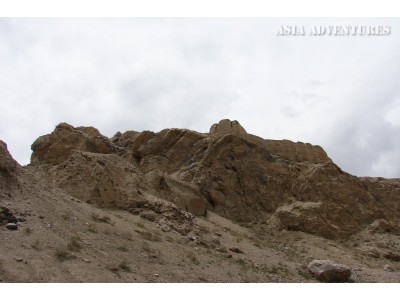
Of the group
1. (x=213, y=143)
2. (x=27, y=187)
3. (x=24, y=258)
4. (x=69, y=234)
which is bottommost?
(x=24, y=258)

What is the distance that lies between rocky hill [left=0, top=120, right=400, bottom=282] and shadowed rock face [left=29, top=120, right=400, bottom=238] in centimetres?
7

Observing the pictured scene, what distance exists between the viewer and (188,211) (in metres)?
22.3

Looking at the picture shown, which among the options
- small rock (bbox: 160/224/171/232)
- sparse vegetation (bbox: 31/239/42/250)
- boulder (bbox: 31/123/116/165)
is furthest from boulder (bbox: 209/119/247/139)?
sparse vegetation (bbox: 31/239/42/250)

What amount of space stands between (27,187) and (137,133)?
53.3 feet

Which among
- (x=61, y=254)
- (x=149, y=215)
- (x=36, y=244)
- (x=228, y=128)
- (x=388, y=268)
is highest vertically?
(x=228, y=128)

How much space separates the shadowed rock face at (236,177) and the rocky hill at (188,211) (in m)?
0.07

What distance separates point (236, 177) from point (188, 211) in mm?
5300

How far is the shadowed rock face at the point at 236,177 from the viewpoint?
2386cm

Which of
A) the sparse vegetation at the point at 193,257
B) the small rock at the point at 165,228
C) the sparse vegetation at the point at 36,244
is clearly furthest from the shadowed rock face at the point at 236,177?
the sparse vegetation at the point at 36,244

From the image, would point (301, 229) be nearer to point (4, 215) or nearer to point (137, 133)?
point (137, 133)

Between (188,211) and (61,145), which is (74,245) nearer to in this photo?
(188,211)

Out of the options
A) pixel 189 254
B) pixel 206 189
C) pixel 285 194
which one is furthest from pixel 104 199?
pixel 285 194

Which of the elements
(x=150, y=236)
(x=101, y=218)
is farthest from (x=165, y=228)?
(x=101, y=218)

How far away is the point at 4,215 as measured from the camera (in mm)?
12242
